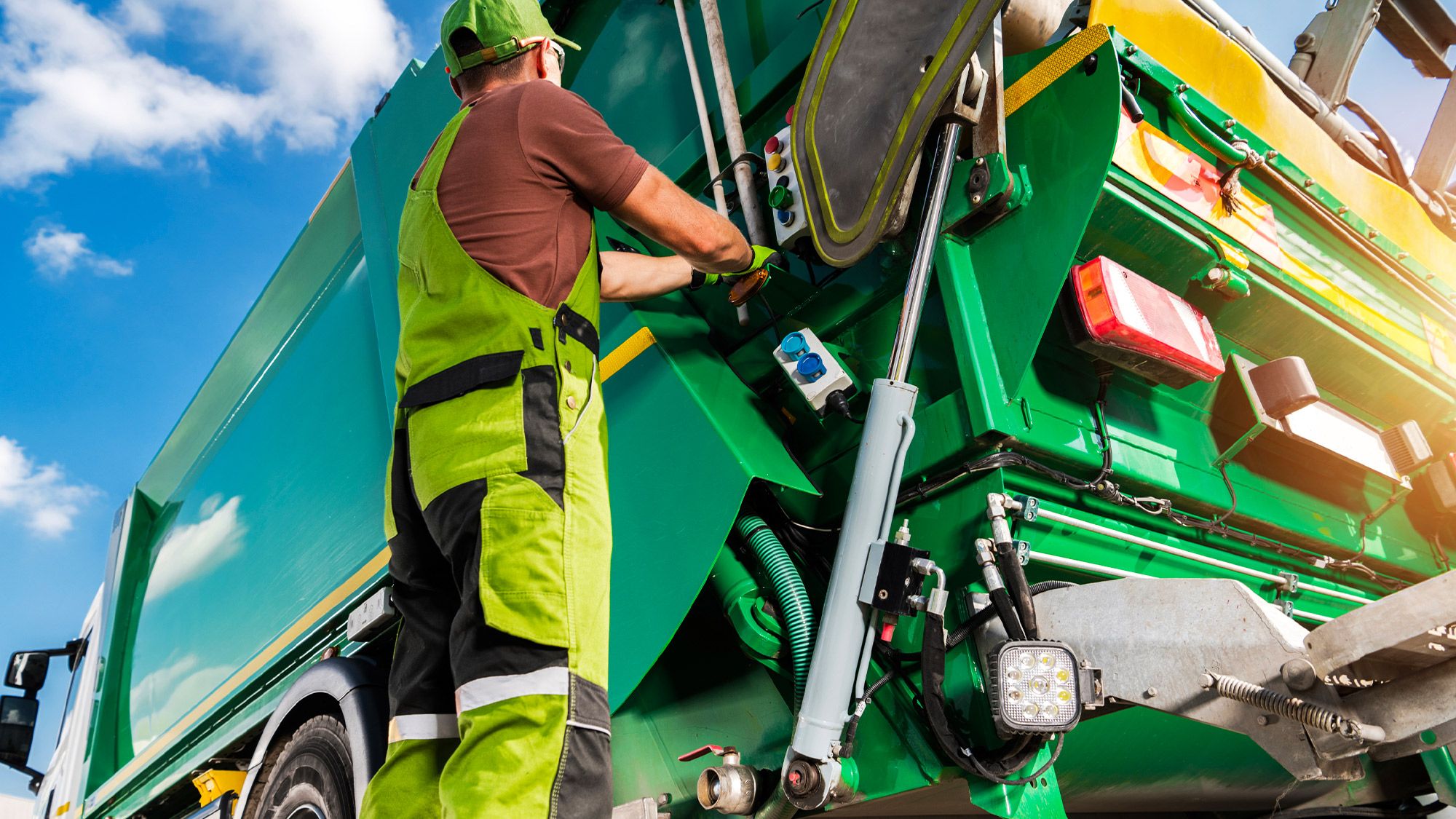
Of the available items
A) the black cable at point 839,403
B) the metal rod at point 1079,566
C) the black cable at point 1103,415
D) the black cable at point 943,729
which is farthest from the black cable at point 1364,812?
the black cable at point 839,403

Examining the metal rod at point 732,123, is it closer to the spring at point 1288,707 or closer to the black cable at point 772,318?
the black cable at point 772,318

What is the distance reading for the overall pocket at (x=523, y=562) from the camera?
3.93ft

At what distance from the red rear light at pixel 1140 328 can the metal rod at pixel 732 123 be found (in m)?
0.57

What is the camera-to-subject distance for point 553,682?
1.19 m

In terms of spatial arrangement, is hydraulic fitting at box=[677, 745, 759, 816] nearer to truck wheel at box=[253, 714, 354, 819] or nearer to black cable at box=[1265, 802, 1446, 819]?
truck wheel at box=[253, 714, 354, 819]

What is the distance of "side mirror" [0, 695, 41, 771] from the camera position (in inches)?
181

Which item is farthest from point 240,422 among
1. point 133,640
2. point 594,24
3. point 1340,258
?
point 1340,258

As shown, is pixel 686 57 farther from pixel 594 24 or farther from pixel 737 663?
pixel 737 663

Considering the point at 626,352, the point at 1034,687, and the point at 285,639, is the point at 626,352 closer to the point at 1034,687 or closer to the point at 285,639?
the point at 1034,687

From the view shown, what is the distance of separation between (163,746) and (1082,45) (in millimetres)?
3475

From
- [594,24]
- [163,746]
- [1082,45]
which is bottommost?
[163,746]

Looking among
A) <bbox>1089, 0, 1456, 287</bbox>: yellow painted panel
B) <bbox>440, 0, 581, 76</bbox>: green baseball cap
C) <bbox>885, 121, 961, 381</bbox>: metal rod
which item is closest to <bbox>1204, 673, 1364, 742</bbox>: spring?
<bbox>885, 121, 961, 381</bbox>: metal rod

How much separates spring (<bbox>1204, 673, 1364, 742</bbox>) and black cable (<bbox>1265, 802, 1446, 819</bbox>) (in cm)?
120

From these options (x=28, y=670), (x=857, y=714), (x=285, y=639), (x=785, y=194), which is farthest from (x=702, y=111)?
(x=28, y=670)
